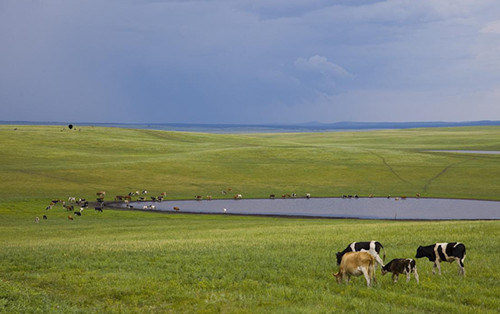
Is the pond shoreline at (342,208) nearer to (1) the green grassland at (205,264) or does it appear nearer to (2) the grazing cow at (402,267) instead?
(1) the green grassland at (205,264)

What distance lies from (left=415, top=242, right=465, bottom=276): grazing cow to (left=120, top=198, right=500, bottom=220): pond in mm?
39114

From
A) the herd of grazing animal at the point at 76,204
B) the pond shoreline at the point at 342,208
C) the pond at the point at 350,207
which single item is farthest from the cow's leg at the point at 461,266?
the herd of grazing animal at the point at 76,204

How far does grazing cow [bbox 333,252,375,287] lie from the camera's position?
1597 cm

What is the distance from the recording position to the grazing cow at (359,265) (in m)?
16.0

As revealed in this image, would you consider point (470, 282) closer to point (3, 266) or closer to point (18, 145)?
point (3, 266)

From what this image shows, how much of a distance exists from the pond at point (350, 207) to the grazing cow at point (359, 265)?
4145 centimetres

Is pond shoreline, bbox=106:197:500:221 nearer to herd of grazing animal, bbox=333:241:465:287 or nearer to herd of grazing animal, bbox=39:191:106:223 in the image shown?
herd of grazing animal, bbox=39:191:106:223

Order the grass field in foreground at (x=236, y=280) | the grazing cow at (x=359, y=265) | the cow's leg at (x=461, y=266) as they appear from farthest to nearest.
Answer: the cow's leg at (x=461, y=266) < the grazing cow at (x=359, y=265) < the grass field in foreground at (x=236, y=280)

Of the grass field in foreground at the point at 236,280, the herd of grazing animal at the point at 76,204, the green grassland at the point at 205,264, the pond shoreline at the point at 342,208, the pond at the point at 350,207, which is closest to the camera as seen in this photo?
the grass field in foreground at the point at 236,280

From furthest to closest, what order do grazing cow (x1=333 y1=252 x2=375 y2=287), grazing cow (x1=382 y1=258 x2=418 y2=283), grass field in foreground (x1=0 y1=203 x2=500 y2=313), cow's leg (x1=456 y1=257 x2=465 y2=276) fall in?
cow's leg (x1=456 y1=257 x2=465 y2=276), grazing cow (x1=382 y1=258 x2=418 y2=283), grazing cow (x1=333 y1=252 x2=375 y2=287), grass field in foreground (x1=0 y1=203 x2=500 y2=313)

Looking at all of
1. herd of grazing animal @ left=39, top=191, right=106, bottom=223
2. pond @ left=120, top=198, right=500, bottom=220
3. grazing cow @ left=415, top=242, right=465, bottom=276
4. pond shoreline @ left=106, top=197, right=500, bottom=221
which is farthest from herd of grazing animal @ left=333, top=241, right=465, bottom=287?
herd of grazing animal @ left=39, top=191, right=106, bottom=223

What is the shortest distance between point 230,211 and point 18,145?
249 ft

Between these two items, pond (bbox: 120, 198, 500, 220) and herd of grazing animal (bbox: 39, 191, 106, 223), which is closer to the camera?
herd of grazing animal (bbox: 39, 191, 106, 223)

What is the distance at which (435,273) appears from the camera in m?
17.8
